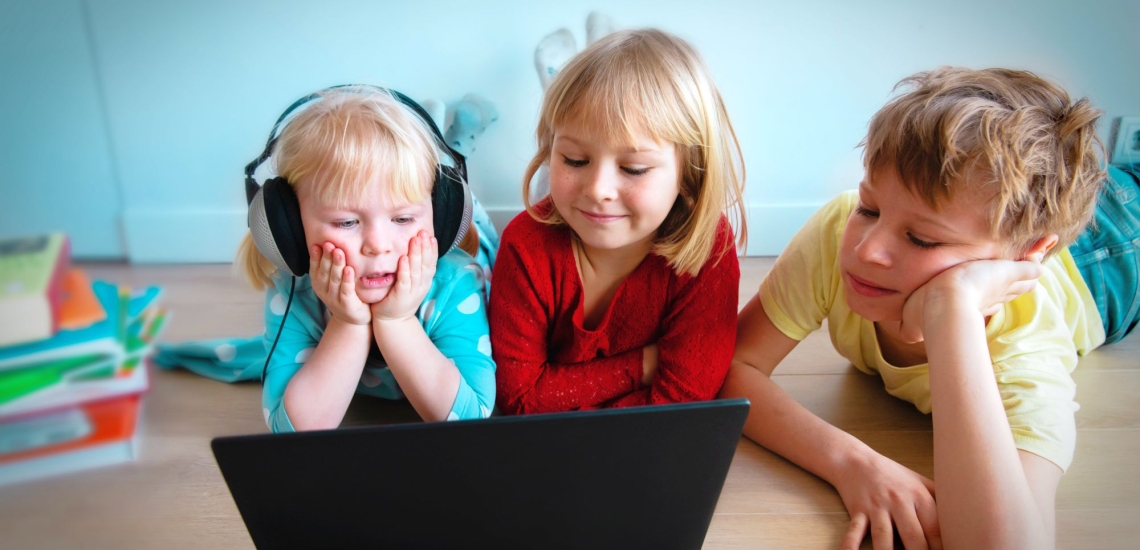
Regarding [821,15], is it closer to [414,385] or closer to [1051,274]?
[1051,274]

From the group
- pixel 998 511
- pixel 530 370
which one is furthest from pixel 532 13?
pixel 998 511

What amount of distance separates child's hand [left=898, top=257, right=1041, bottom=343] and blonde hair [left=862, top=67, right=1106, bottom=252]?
1.3 inches

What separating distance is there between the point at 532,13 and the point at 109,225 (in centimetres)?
142

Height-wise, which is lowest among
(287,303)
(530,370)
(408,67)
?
(530,370)

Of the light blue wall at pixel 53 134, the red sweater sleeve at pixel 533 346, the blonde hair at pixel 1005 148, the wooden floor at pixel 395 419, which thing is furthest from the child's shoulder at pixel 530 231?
the light blue wall at pixel 53 134

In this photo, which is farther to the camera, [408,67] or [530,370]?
[408,67]

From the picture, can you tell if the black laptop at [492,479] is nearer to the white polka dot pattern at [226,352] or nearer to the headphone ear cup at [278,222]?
the headphone ear cup at [278,222]

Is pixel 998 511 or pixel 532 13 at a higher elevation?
pixel 532 13

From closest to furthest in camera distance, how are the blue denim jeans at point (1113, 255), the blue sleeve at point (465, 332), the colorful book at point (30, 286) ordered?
the colorful book at point (30, 286), the blue sleeve at point (465, 332), the blue denim jeans at point (1113, 255)

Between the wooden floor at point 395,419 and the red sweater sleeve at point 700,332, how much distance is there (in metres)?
0.13

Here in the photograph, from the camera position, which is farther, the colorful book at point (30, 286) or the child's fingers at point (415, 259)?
the child's fingers at point (415, 259)

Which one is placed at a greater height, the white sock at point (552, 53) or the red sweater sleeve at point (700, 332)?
the white sock at point (552, 53)

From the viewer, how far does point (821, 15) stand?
5.28 feet

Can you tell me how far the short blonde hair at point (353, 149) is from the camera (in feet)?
2.97
